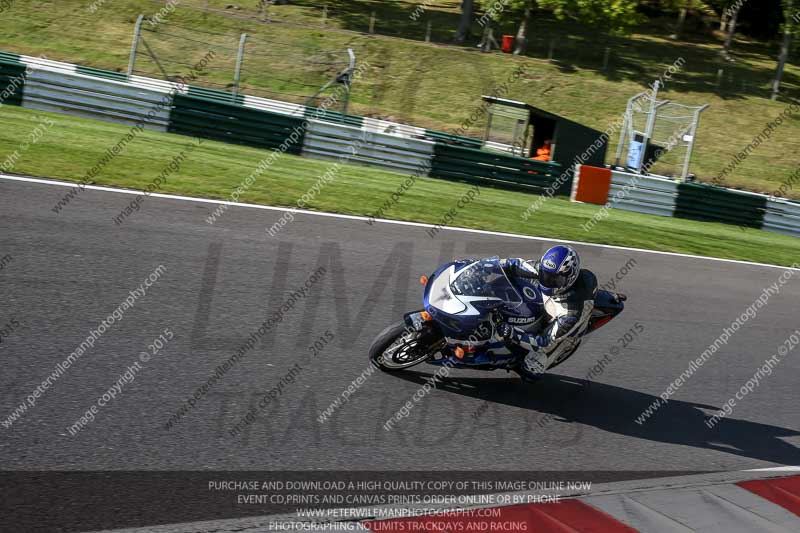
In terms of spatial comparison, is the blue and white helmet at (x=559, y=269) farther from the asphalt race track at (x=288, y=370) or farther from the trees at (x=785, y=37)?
the trees at (x=785, y=37)

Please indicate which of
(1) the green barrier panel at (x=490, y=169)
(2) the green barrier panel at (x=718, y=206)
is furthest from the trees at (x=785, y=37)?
(1) the green barrier panel at (x=490, y=169)

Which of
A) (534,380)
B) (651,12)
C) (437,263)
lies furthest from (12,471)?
(651,12)

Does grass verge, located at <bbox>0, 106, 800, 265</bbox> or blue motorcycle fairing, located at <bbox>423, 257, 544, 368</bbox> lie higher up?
blue motorcycle fairing, located at <bbox>423, 257, 544, 368</bbox>

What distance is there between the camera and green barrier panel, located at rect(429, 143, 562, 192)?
782 inches

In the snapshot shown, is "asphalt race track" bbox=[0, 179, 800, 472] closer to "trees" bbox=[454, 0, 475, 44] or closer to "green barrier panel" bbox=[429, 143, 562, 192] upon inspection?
"green barrier panel" bbox=[429, 143, 562, 192]

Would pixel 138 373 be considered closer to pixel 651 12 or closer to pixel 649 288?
pixel 649 288

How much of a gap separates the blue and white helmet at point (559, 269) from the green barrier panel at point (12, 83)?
14200 mm

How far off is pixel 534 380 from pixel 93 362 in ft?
11.5

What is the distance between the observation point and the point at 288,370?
6867mm

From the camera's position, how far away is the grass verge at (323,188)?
43.0ft

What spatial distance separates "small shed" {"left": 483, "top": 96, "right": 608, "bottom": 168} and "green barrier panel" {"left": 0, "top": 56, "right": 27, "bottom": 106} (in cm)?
1151

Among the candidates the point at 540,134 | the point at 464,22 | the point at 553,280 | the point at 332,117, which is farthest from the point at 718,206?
the point at 464,22

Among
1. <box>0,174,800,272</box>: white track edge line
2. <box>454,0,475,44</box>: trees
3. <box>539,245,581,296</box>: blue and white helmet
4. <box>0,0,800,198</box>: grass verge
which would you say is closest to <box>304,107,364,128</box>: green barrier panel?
<box>0,0,800,198</box>: grass verge

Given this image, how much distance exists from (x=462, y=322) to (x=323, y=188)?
8.81 m
